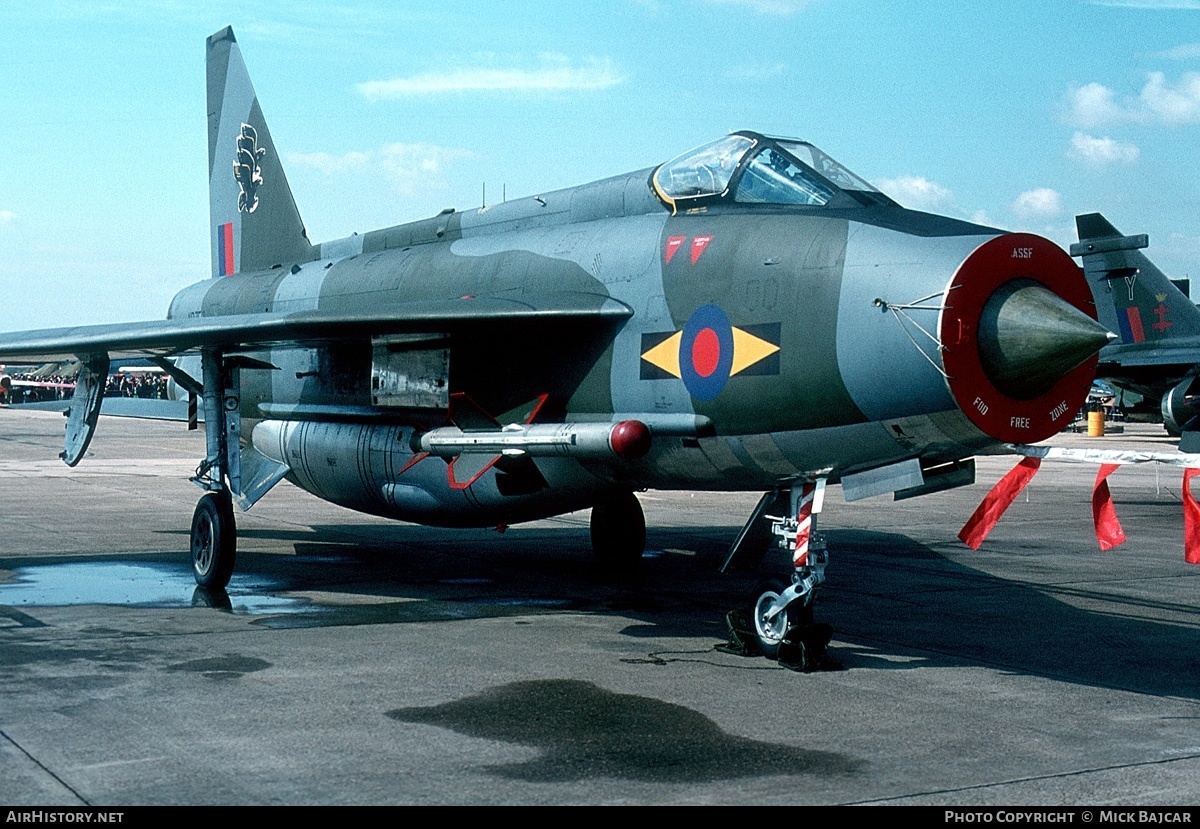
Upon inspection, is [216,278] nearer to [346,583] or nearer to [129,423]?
[346,583]

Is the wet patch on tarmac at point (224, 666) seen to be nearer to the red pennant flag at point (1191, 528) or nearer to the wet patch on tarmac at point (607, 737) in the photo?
the wet patch on tarmac at point (607, 737)

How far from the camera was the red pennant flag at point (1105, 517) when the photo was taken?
873 centimetres

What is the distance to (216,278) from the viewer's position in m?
15.5

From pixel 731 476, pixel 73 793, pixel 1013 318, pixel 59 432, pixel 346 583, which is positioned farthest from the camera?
pixel 59 432

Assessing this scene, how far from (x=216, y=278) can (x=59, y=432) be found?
27.9 metres

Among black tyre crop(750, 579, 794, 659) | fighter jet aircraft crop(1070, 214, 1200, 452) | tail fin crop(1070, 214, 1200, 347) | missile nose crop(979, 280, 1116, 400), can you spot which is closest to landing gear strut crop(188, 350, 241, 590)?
black tyre crop(750, 579, 794, 659)

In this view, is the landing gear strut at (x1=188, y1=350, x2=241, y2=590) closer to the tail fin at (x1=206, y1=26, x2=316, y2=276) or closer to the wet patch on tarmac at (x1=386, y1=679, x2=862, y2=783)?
the tail fin at (x1=206, y1=26, x2=316, y2=276)

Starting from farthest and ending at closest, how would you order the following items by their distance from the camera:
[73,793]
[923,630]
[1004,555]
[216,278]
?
[216,278], [1004,555], [923,630], [73,793]

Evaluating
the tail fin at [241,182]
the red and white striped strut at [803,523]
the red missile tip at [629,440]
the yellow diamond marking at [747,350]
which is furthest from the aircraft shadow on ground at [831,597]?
the tail fin at [241,182]

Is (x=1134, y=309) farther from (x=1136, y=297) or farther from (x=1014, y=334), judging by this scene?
(x=1014, y=334)

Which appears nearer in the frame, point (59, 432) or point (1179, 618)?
point (1179, 618)

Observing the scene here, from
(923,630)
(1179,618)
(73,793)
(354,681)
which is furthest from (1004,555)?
(73,793)

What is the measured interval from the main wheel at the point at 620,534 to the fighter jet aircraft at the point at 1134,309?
59.5 feet

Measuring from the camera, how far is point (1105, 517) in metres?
9.00
